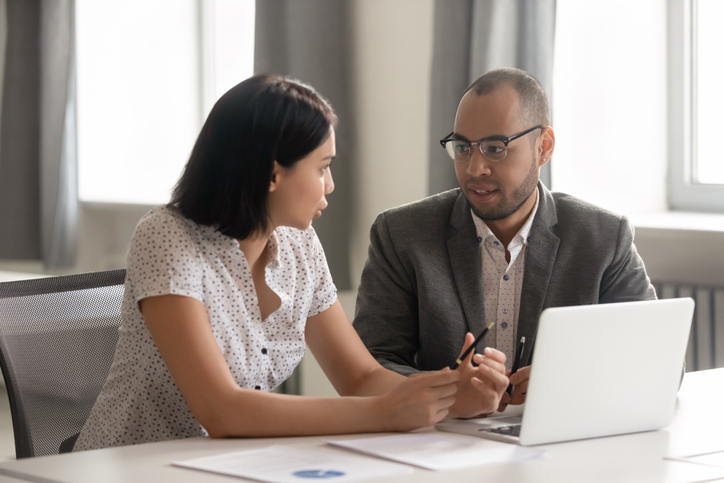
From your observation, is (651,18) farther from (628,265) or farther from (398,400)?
(398,400)

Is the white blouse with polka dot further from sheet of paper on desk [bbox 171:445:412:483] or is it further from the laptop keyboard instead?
the laptop keyboard

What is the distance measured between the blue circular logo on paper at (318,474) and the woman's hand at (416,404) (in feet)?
0.78

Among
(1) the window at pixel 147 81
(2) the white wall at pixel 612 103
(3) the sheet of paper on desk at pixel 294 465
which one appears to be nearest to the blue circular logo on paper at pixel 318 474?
(3) the sheet of paper on desk at pixel 294 465

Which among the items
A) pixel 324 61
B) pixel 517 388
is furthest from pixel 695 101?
pixel 517 388

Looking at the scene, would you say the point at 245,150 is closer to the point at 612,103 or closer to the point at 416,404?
the point at 416,404

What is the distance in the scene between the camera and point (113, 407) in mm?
1619

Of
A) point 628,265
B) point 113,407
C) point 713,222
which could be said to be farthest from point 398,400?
point 713,222

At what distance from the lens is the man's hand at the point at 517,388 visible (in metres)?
1.56

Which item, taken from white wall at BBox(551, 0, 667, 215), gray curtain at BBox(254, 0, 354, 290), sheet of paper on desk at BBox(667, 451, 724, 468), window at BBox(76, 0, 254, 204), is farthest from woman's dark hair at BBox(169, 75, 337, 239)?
window at BBox(76, 0, 254, 204)

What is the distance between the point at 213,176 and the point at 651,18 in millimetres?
2062

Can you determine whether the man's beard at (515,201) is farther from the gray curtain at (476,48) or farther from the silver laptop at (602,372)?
the gray curtain at (476,48)

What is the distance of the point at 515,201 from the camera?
77.7 inches

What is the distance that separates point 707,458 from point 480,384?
0.36m

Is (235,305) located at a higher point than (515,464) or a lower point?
higher
